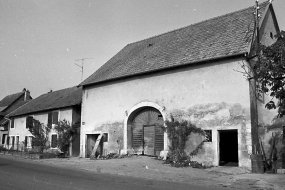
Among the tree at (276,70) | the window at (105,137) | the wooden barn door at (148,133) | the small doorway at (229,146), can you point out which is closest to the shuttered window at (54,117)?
the window at (105,137)

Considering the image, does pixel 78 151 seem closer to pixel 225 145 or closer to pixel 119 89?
pixel 119 89

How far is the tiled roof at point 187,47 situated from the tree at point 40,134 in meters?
8.20

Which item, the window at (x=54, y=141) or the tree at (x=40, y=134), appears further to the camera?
the tree at (x=40, y=134)

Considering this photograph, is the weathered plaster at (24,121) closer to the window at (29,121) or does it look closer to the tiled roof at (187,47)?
the window at (29,121)

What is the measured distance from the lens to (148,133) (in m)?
19.3

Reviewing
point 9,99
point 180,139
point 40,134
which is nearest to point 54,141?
point 40,134

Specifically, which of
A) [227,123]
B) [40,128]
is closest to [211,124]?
[227,123]

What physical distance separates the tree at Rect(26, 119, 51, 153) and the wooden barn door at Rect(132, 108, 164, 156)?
1167 centimetres

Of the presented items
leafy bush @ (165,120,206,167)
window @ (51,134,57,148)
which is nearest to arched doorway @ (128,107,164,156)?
leafy bush @ (165,120,206,167)

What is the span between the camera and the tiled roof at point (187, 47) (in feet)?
53.9

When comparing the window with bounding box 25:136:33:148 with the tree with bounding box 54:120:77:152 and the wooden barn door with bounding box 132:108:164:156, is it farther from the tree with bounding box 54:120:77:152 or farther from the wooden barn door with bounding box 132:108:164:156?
the wooden barn door with bounding box 132:108:164:156

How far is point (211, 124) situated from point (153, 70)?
523cm

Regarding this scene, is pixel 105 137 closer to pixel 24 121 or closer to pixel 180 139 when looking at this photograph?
pixel 180 139

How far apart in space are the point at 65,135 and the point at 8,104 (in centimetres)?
2660
